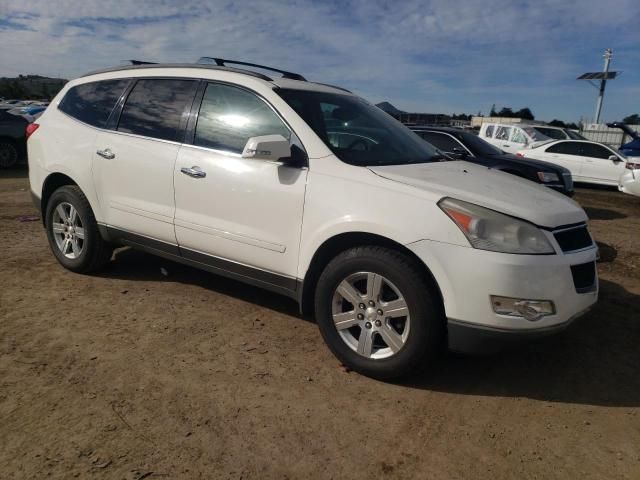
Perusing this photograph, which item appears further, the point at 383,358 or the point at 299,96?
the point at 299,96

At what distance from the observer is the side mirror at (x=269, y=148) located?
10.2ft

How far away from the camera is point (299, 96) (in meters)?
3.64

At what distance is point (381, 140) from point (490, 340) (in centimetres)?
174

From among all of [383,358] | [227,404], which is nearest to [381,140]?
[383,358]

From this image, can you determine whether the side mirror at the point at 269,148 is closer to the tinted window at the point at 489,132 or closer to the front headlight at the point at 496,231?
the front headlight at the point at 496,231

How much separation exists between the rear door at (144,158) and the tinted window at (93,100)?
17cm

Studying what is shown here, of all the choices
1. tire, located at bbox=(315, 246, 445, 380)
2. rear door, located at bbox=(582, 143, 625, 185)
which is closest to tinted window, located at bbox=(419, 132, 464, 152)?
tire, located at bbox=(315, 246, 445, 380)

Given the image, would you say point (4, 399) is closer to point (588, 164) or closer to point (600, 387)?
point (600, 387)

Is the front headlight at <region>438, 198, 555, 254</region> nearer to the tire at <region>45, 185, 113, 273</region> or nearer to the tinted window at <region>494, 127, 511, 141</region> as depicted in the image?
the tire at <region>45, 185, 113, 273</region>

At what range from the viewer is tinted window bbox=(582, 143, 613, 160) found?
13.7 meters

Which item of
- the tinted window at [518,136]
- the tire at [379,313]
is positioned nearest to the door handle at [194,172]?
the tire at [379,313]

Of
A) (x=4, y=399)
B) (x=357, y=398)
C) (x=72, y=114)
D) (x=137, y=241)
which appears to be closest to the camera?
(x=4, y=399)

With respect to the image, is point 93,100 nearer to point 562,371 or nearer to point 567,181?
point 562,371

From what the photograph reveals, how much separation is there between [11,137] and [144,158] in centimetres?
1113
